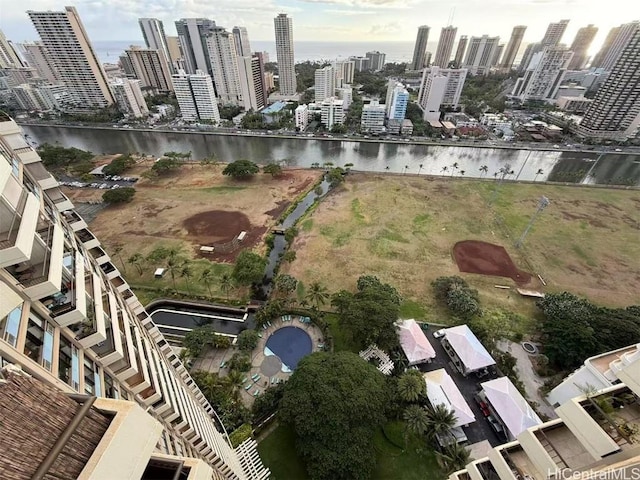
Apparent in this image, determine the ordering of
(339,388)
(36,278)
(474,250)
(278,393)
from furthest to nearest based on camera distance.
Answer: (474,250) → (278,393) → (339,388) → (36,278)

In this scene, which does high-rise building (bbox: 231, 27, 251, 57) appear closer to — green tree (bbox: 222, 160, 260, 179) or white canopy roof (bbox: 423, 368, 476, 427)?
green tree (bbox: 222, 160, 260, 179)

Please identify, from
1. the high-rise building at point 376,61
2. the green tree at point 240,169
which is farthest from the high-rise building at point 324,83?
the high-rise building at point 376,61

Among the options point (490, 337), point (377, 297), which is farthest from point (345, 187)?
point (490, 337)

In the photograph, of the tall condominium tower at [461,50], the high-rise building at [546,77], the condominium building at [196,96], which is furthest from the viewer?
the tall condominium tower at [461,50]

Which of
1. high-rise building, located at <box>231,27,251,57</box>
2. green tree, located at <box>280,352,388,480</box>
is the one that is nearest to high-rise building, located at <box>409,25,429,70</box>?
high-rise building, located at <box>231,27,251,57</box>

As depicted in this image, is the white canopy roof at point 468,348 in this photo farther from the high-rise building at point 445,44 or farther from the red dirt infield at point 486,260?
the high-rise building at point 445,44

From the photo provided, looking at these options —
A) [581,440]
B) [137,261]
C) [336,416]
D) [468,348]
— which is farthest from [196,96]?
[581,440]

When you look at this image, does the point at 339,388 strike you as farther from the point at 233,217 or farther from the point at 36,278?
the point at 233,217

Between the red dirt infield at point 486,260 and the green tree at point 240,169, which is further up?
the green tree at point 240,169
